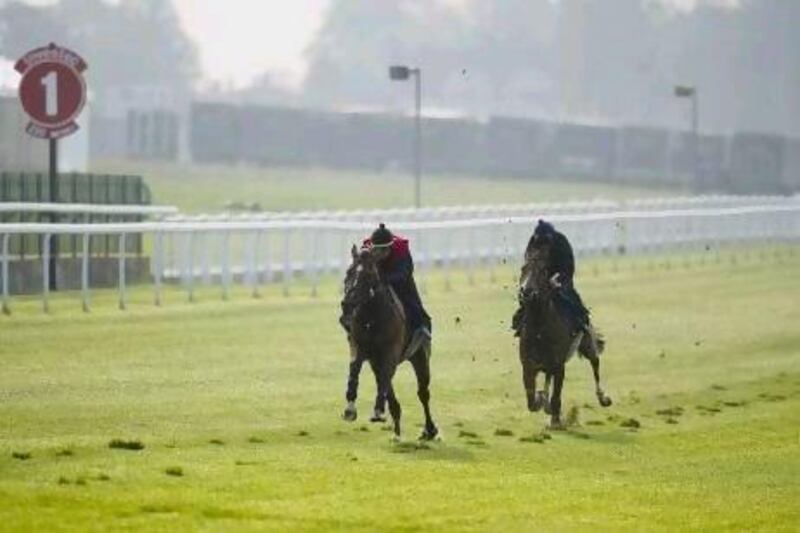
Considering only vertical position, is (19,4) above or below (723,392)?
above

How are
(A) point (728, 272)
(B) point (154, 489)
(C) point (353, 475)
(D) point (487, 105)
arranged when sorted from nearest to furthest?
(B) point (154, 489) → (C) point (353, 475) → (A) point (728, 272) → (D) point (487, 105)

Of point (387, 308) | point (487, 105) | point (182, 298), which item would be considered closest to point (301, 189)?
point (487, 105)

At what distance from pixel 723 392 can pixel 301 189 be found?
1913 inches

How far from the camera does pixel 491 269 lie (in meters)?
36.8

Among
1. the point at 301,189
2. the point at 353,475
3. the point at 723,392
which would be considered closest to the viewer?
the point at 353,475

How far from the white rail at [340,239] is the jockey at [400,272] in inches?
339

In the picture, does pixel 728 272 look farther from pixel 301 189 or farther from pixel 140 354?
pixel 301 189

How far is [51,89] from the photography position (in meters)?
27.7

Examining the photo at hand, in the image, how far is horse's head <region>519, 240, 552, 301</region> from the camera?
61.2 feet

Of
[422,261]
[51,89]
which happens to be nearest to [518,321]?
[51,89]

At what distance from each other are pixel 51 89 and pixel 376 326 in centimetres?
1156

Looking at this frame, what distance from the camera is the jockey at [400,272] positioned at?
17156 millimetres

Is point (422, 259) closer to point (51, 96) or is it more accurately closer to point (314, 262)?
point (314, 262)

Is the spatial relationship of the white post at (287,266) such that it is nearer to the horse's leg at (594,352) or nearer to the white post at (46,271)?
the white post at (46,271)
